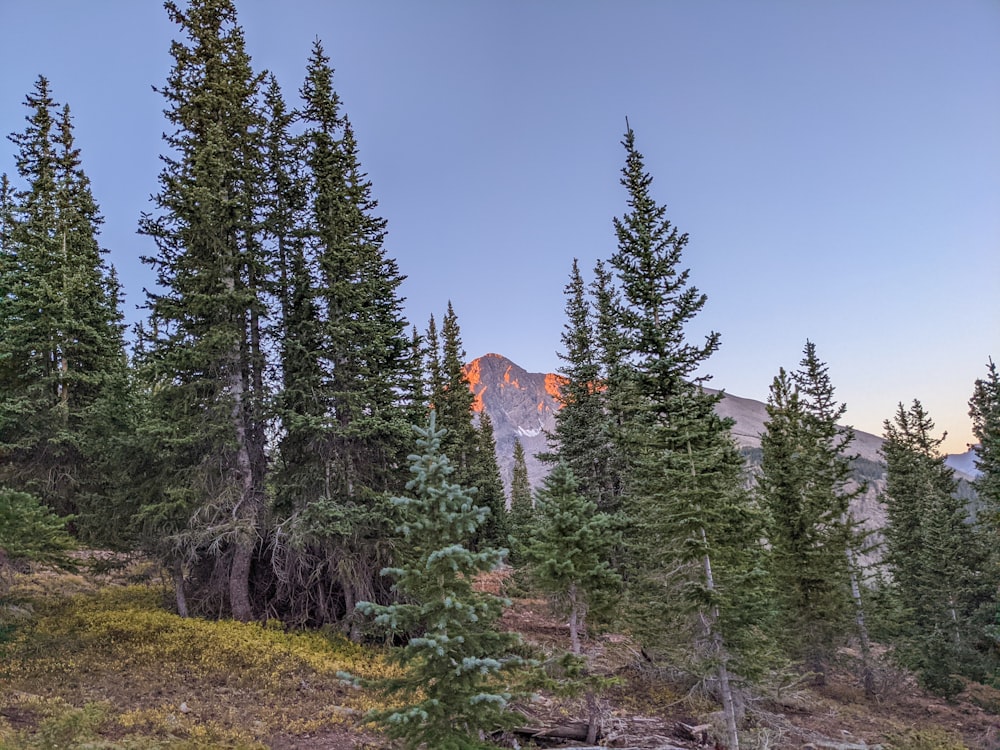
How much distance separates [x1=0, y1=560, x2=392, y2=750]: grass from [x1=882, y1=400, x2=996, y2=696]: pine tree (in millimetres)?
23821

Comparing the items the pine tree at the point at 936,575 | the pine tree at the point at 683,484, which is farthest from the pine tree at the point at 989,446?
the pine tree at the point at 683,484

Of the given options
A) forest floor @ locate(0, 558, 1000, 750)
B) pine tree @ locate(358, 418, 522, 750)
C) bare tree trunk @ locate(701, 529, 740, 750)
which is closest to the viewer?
pine tree @ locate(358, 418, 522, 750)

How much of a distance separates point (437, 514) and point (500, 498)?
34.9m

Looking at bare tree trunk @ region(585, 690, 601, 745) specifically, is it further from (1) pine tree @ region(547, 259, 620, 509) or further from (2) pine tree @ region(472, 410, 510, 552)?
(2) pine tree @ region(472, 410, 510, 552)

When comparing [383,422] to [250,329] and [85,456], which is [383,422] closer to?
[250,329]

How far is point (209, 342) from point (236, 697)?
972cm

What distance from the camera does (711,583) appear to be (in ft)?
36.6

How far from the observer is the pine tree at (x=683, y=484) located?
11.1 meters

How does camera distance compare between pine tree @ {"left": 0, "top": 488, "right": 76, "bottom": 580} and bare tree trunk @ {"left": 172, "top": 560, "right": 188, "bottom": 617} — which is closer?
pine tree @ {"left": 0, "top": 488, "right": 76, "bottom": 580}

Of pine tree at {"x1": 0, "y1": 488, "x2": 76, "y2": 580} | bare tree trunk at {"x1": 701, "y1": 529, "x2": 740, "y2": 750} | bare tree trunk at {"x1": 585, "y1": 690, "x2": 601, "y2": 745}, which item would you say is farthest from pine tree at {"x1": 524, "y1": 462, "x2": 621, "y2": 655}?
pine tree at {"x1": 0, "y1": 488, "x2": 76, "y2": 580}

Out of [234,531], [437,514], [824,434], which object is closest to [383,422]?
[234,531]

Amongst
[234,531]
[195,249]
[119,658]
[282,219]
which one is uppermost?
[282,219]

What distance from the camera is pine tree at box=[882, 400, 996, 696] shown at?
934 inches

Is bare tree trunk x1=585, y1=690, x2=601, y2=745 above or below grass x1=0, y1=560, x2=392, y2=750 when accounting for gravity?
below
